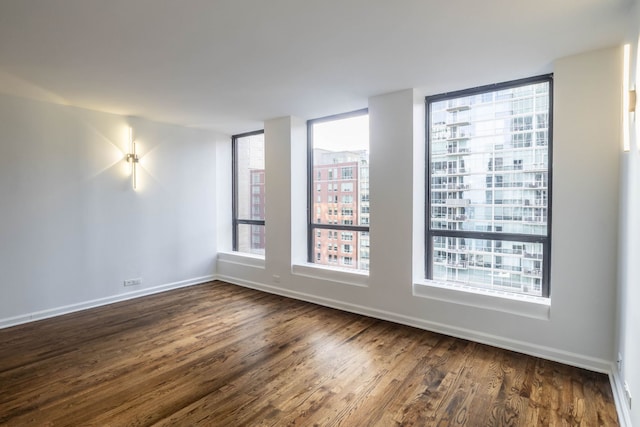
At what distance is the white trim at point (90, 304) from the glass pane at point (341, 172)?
8.08 feet

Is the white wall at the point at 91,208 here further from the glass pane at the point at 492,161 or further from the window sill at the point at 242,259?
the glass pane at the point at 492,161

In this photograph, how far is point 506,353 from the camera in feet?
9.68

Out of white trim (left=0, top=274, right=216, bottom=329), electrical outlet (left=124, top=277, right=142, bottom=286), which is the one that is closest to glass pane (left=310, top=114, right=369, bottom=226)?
white trim (left=0, top=274, right=216, bottom=329)

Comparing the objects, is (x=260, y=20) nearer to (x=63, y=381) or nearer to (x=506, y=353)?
(x=63, y=381)

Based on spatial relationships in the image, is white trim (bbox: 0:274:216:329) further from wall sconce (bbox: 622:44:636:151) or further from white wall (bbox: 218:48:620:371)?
wall sconce (bbox: 622:44:636:151)

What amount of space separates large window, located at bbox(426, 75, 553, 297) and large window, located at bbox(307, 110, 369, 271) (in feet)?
2.92

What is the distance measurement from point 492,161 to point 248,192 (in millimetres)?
4019

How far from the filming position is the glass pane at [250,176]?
5.68 metres

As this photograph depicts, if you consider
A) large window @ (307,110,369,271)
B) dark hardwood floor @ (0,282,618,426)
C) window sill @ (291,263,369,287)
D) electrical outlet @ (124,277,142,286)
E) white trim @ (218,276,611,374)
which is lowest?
dark hardwood floor @ (0,282,618,426)

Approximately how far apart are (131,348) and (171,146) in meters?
3.21

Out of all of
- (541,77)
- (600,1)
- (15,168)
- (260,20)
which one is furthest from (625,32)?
(15,168)

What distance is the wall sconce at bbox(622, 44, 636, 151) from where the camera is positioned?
2039mm

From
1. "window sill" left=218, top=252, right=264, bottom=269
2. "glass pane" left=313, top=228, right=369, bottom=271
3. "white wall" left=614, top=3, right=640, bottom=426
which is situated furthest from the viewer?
"window sill" left=218, top=252, right=264, bottom=269

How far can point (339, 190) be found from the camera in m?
4.58
